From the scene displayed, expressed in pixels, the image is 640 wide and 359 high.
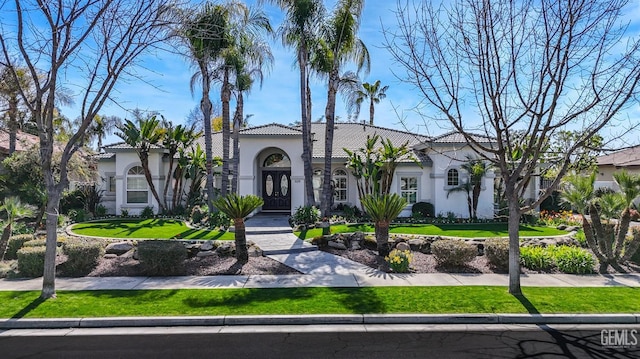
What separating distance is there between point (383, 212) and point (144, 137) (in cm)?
1427

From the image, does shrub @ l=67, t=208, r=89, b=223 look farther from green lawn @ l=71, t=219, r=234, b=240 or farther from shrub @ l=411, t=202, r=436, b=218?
shrub @ l=411, t=202, r=436, b=218

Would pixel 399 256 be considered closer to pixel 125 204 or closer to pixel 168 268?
pixel 168 268

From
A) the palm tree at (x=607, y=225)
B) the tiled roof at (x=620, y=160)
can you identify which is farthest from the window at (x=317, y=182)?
the tiled roof at (x=620, y=160)

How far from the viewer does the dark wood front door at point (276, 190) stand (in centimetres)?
2353

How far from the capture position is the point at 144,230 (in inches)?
632

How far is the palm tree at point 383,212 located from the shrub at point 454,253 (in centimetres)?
170

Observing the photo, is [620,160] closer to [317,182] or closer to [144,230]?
[317,182]

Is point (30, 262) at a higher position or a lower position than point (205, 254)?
higher

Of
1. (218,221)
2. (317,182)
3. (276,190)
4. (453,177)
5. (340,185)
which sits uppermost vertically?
(453,177)

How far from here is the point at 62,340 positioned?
243 inches

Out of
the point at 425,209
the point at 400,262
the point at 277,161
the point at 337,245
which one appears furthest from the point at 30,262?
the point at 425,209

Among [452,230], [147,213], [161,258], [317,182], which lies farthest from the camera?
[317,182]

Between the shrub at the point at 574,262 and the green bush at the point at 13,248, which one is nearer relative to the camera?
the shrub at the point at 574,262

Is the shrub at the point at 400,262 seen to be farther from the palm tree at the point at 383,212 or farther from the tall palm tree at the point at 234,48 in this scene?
the tall palm tree at the point at 234,48
